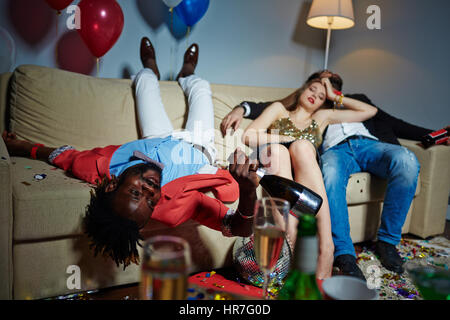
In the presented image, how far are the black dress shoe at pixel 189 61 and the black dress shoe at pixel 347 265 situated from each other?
1.44 meters

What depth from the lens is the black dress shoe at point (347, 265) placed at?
1.35 meters

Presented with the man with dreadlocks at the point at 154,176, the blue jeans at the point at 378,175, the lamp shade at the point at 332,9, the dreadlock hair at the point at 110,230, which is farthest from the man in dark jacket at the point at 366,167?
the dreadlock hair at the point at 110,230

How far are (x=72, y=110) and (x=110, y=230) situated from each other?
2.83ft

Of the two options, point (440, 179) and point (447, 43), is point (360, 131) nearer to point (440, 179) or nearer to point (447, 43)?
point (440, 179)

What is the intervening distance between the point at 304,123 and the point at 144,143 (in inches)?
35.0

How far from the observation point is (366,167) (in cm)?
178

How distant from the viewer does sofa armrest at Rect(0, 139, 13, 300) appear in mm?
988

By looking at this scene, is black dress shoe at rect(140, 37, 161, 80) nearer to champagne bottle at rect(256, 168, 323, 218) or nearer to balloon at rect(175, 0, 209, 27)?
balloon at rect(175, 0, 209, 27)

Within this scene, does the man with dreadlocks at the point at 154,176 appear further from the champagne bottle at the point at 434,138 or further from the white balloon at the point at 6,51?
the champagne bottle at the point at 434,138

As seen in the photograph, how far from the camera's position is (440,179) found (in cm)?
188

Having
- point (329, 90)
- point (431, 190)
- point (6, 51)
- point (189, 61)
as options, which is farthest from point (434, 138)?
point (6, 51)

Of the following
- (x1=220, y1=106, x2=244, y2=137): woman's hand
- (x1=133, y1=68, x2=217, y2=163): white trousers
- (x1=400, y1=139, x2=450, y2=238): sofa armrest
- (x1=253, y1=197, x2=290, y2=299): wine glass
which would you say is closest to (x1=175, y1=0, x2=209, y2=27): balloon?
(x1=133, y1=68, x2=217, y2=163): white trousers

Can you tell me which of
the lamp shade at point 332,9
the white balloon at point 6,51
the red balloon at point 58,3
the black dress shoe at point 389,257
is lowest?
the black dress shoe at point 389,257

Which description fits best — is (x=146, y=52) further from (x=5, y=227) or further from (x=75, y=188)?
(x=5, y=227)
